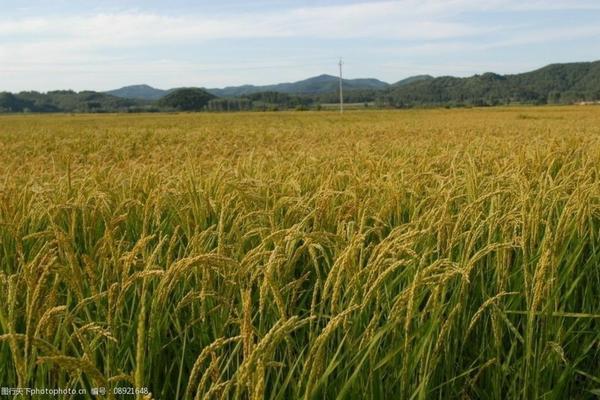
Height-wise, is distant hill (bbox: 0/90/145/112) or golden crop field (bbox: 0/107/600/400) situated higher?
distant hill (bbox: 0/90/145/112)

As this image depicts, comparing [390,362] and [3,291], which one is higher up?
[3,291]

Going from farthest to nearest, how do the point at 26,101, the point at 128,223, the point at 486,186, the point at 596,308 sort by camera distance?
the point at 26,101 → the point at 486,186 → the point at 128,223 → the point at 596,308

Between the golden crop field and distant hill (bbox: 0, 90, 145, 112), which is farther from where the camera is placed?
distant hill (bbox: 0, 90, 145, 112)

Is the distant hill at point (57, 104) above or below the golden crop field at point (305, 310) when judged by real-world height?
above

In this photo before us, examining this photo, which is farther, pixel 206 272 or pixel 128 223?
pixel 128 223

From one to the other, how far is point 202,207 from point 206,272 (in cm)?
129

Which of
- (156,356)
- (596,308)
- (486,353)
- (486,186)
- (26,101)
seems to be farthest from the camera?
(26,101)

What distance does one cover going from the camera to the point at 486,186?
336 centimetres

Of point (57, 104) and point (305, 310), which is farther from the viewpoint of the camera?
point (57, 104)

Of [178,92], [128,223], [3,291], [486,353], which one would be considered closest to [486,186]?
[486,353]

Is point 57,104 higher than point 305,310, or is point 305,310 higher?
point 57,104

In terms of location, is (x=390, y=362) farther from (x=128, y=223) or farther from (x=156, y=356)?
(x=128, y=223)

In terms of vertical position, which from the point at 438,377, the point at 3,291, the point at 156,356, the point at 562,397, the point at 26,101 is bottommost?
the point at 562,397

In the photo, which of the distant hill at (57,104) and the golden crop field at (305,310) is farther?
the distant hill at (57,104)
